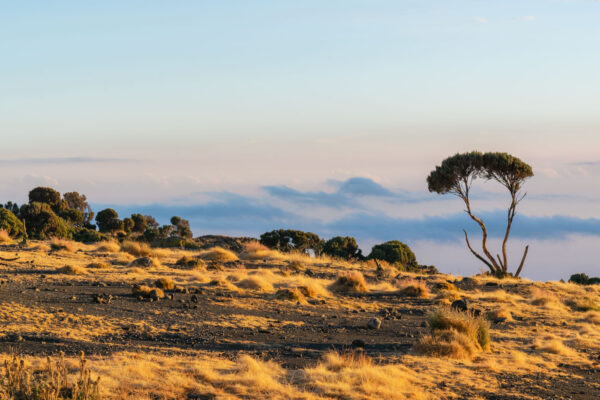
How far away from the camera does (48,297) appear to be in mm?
17297

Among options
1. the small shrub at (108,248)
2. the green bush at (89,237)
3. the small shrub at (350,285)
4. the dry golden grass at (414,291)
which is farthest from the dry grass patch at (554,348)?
the green bush at (89,237)

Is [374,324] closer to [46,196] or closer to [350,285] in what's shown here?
[350,285]

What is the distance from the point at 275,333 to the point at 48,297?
716 centimetres

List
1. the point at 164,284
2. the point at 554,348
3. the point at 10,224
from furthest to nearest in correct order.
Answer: the point at 10,224
the point at 164,284
the point at 554,348

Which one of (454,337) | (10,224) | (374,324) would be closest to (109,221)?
(10,224)

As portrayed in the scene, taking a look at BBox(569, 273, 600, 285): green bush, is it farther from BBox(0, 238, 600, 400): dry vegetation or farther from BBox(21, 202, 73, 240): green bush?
BBox(21, 202, 73, 240): green bush

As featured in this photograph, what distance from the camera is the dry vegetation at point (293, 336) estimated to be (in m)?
9.66

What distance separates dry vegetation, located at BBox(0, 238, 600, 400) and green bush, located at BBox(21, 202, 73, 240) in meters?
22.3

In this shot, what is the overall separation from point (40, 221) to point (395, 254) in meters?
28.1

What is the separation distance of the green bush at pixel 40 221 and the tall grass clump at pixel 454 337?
39.5 meters

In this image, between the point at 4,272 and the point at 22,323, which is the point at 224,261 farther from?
the point at 22,323

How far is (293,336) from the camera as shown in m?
14.5

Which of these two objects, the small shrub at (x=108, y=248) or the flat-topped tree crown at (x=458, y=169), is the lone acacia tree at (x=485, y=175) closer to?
the flat-topped tree crown at (x=458, y=169)

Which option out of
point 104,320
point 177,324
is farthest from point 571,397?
point 104,320
